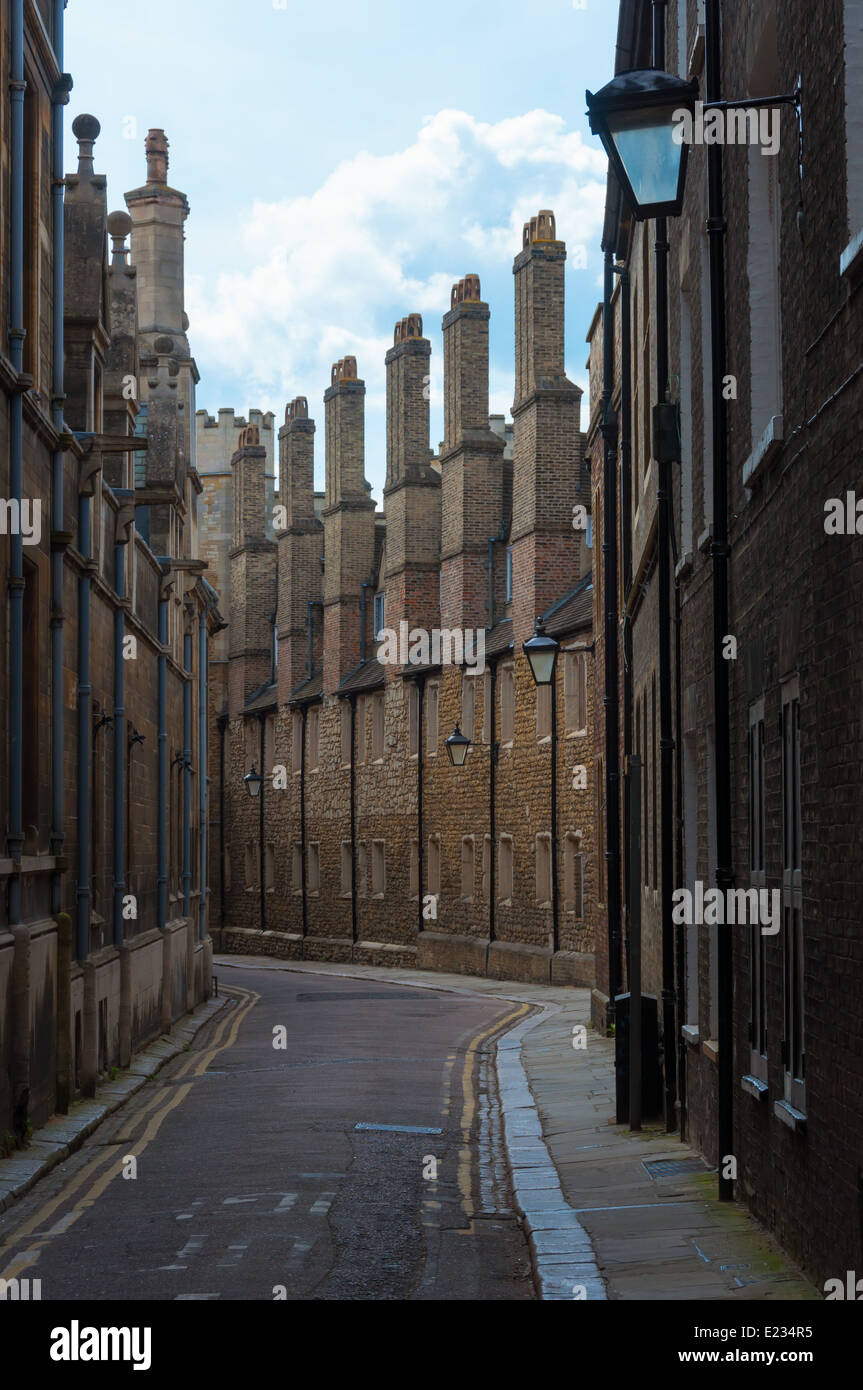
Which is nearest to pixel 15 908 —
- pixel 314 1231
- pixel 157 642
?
pixel 314 1231

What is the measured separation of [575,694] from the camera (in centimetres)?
3459

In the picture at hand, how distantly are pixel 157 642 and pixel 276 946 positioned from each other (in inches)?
1226

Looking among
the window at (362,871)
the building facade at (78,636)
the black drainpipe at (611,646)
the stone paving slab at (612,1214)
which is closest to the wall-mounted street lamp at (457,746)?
the building facade at (78,636)

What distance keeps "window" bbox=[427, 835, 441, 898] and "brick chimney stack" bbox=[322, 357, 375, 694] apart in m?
9.36

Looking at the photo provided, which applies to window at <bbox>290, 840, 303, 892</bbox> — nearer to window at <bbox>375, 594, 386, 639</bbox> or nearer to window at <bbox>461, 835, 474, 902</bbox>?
window at <bbox>375, 594, 386, 639</bbox>

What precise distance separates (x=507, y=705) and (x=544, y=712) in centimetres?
283

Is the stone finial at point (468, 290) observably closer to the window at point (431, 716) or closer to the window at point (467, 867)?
the window at point (431, 716)

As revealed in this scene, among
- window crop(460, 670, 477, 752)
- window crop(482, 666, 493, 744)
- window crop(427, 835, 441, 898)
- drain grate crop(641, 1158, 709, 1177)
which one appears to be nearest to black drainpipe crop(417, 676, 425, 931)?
window crop(427, 835, 441, 898)

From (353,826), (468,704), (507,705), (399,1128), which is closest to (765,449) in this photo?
(399,1128)

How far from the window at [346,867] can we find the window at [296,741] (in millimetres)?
5042

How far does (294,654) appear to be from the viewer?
5659 cm

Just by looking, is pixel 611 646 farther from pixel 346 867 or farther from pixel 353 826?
pixel 346 867

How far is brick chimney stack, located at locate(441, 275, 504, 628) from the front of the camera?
4312cm

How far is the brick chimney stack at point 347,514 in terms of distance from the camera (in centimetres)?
5250
